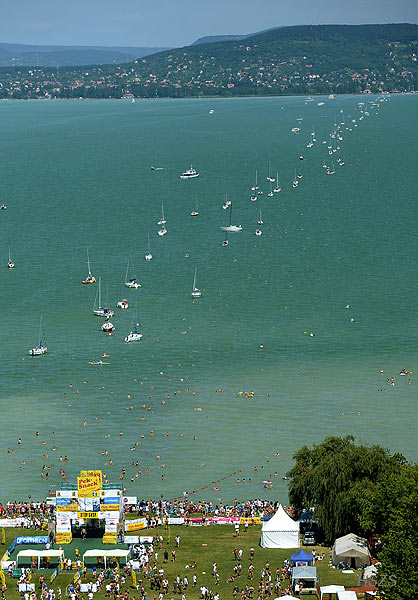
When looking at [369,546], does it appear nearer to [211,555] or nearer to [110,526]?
[211,555]

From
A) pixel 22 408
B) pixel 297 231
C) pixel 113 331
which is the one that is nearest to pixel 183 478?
pixel 22 408

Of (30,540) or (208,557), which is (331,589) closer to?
Answer: (208,557)

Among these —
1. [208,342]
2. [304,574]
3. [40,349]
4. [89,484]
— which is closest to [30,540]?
[89,484]

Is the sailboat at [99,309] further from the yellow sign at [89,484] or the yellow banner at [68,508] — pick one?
the yellow banner at [68,508]

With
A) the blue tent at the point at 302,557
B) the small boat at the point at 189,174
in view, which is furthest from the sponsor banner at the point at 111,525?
the small boat at the point at 189,174

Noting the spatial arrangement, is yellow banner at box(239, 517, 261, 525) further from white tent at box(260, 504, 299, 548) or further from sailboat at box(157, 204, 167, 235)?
sailboat at box(157, 204, 167, 235)
